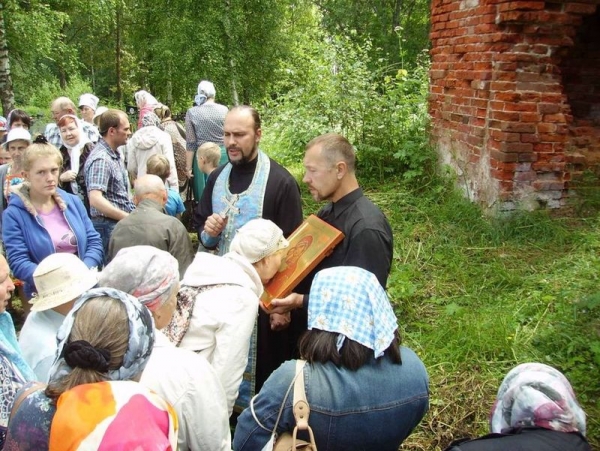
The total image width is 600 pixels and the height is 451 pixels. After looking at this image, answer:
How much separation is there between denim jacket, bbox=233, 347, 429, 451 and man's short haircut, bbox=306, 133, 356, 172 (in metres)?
1.31

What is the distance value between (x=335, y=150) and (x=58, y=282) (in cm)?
160

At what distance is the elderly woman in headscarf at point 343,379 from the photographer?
1.95m

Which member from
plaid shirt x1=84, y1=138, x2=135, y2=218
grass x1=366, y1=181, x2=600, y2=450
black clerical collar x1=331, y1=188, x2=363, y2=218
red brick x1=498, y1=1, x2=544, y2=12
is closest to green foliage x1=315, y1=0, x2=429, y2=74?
red brick x1=498, y1=1, x2=544, y2=12

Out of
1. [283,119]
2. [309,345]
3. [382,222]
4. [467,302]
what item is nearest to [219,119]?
[283,119]

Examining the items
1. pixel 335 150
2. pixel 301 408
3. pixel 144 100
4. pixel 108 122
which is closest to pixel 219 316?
pixel 301 408

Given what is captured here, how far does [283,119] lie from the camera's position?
8.47 metres

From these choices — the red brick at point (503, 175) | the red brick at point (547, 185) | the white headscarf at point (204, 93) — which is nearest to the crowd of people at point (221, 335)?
the red brick at point (503, 175)

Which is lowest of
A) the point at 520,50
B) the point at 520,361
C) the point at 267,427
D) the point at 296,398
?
the point at 520,361

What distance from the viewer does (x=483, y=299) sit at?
4.45 meters

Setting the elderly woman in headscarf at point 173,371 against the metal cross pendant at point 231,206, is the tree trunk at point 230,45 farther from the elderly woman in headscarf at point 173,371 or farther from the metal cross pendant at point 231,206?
the elderly woman in headscarf at point 173,371

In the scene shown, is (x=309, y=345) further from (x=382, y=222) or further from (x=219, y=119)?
(x=219, y=119)

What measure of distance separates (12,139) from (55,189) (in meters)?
1.89

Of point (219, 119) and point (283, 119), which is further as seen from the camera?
point (283, 119)

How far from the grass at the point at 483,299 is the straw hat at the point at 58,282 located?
2.10 meters
